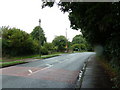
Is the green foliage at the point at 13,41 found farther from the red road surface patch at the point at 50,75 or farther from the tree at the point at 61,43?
the tree at the point at 61,43

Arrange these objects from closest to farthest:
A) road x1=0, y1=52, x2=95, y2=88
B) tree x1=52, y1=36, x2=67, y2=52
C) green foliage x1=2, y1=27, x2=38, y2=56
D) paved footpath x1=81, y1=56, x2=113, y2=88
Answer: paved footpath x1=81, y1=56, x2=113, y2=88 → road x1=0, y1=52, x2=95, y2=88 → green foliage x1=2, y1=27, x2=38, y2=56 → tree x1=52, y1=36, x2=67, y2=52

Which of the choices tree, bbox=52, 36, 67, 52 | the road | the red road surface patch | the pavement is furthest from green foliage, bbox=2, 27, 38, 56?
tree, bbox=52, 36, 67, 52

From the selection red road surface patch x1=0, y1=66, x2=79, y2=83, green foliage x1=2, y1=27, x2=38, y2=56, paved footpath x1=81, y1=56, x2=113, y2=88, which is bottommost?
red road surface patch x1=0, y1=66, x2=79, y2=83

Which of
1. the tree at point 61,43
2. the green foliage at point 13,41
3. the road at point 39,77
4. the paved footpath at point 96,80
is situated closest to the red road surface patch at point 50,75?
the road at point 39,77

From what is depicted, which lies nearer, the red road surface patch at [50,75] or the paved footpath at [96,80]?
the paved footpath at [96,80]

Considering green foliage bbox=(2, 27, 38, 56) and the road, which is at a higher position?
green foliage bbox=(2, 27, 38, 56)

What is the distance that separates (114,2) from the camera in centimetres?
395

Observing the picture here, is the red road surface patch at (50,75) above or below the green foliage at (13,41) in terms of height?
below

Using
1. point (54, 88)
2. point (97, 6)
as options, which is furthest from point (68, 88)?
point (97, 6)

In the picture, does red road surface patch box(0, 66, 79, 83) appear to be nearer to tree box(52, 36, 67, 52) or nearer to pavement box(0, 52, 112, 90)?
pavement box(0, 52, 112, 90)

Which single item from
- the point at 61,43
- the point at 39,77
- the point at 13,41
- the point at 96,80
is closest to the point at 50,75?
the point at 39,77

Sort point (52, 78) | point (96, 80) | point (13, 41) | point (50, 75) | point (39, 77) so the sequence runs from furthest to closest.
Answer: point (13, 41)
point (50, 75)
point (39, 77)
point (52, 78)
point (96, 80)

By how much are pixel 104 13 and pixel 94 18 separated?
1.42 feet

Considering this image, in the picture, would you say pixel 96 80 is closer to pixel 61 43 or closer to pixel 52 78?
pixel 52 78
